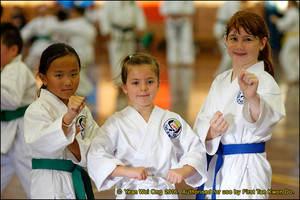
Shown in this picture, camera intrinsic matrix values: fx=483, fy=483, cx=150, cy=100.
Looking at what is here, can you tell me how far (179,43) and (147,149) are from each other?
1167 centimetres

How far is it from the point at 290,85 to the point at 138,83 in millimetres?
7763

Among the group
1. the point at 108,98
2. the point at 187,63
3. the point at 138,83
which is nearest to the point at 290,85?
the point at 108,98

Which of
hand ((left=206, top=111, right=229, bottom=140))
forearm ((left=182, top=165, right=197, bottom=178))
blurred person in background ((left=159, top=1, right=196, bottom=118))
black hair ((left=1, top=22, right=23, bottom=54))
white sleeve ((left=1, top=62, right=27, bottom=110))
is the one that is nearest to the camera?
forearm ((left=182, top=165, right=197, bottom=178))

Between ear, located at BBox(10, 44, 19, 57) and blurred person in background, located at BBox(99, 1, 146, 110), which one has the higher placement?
blurred person in background, located at BBox(99, 1, 146, 110)

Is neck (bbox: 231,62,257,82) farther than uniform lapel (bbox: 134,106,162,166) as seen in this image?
Yes

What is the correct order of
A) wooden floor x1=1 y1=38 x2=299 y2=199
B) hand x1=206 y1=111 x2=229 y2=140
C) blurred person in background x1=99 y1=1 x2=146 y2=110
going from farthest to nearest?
1. blurred person in background x1=99 y1=1 x2=146 y2=110
2. wooden floor x1=1 y1=38 x2=299 y2=199
3. hand x1=206 y1=111 x2=229 y2=140

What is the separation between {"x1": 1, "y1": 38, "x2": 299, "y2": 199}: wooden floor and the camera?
418 centimetres

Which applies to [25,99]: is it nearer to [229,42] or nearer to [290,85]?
[229,42]

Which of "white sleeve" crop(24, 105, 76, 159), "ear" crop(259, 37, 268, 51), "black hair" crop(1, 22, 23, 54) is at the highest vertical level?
"black hair" crop(1, 22, 23, 54)

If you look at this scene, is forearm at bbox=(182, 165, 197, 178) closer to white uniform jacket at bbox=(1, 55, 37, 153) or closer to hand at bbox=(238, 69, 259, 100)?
hand at bbox=(238, 69, 259, 100)

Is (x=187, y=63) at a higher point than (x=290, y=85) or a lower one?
higher

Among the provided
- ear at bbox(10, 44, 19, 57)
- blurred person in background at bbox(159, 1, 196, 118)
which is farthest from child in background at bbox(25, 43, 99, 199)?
blurred person in background at bbox(159, 1, 196, 118)

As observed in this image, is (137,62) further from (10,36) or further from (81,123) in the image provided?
(10,36)

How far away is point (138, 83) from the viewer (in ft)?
8.11
